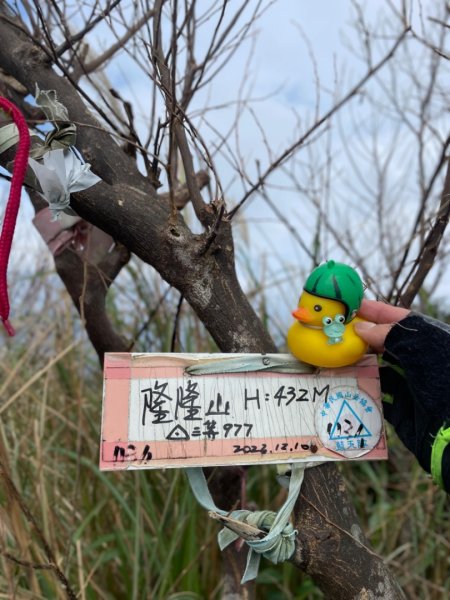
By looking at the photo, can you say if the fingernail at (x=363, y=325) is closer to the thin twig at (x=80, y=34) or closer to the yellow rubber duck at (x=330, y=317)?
the yellow rubber duck at (x=330, y=317)

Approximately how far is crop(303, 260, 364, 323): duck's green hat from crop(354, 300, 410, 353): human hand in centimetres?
2

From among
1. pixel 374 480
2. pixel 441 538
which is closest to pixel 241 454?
pixel 441 538

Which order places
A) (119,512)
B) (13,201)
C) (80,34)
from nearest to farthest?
(13,201) < (80,34) < (119,512)

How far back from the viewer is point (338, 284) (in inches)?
23.7

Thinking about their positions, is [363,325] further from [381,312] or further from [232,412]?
[232,412]

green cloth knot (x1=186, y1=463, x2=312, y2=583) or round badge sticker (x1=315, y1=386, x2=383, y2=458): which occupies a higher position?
round badge sticker (x1=315, y1=386, x2=383, y2=458)

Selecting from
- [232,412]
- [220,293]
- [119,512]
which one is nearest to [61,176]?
[220,293]

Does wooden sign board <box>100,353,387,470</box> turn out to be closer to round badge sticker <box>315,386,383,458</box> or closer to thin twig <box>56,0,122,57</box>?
round badge sticker <box>315,386,383,458</box>

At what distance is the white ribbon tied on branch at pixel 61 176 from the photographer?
1.96ft

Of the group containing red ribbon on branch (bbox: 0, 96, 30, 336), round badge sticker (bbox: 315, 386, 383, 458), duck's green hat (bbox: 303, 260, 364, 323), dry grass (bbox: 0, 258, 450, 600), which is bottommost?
dry grass (bbox: 0, 258, 450, 600)

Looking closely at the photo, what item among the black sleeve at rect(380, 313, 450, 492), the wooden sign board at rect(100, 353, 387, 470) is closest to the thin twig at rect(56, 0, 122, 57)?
the wooden sign board at rect(100, 353, 387, 470)

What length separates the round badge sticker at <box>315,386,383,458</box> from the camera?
0.64m

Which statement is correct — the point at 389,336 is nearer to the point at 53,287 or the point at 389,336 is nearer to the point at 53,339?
the point at 53,339

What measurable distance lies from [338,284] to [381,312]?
0.07 meters
